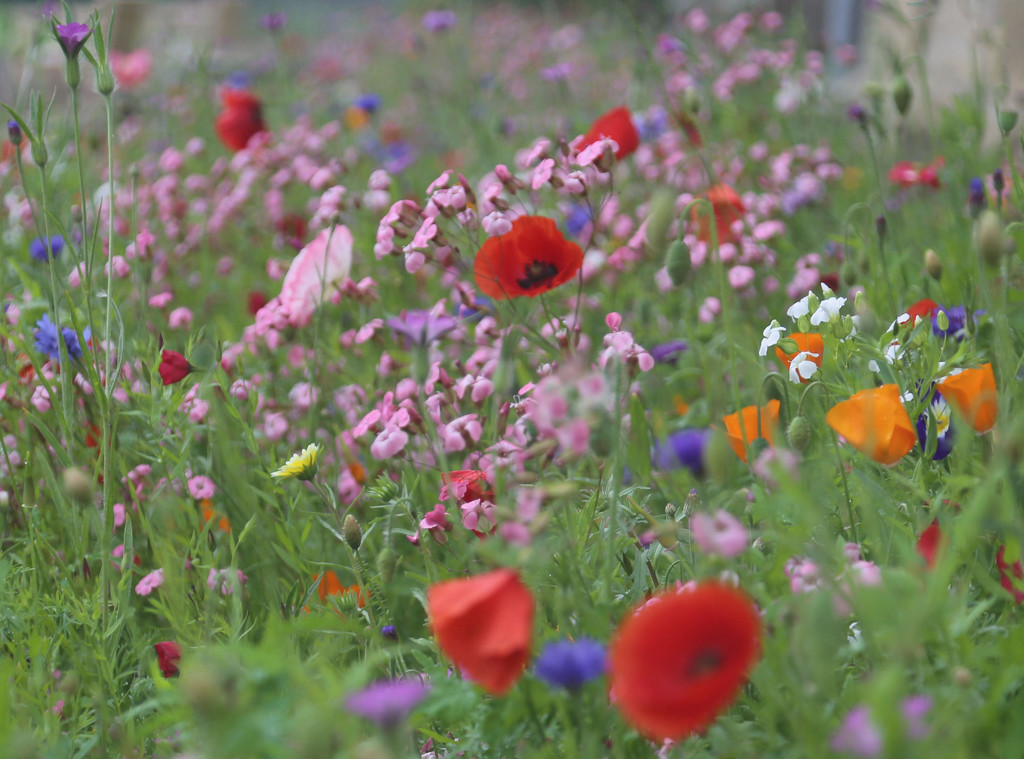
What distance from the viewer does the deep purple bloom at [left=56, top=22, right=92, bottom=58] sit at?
102cm

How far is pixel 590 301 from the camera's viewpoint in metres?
1.72

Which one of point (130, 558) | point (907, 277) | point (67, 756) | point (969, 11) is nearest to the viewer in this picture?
point (67, 756)

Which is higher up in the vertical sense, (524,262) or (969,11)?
(524,262)

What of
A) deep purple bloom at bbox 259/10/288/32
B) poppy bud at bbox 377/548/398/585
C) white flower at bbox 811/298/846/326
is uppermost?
deep purple bloom at bbox 259/10/288/32

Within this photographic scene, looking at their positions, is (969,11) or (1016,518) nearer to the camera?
(1016,518)

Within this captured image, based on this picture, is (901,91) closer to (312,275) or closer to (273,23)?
(312,275)

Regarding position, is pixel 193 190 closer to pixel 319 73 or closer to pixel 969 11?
pixel 969 11

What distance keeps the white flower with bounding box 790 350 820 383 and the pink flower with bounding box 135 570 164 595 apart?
28.8 inches

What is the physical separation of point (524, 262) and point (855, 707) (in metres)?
0.61

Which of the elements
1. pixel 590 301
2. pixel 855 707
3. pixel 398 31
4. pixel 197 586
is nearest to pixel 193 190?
pixel 590 301

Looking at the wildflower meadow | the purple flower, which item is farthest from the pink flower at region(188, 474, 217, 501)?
the purple flower

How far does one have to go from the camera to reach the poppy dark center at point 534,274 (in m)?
1.10

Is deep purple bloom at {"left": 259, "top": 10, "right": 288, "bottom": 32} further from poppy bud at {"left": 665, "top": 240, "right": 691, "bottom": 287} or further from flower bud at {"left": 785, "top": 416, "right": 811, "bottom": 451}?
A: flower bud at {"left": 785, "top": 416, "right": 811, "bottom": 451}

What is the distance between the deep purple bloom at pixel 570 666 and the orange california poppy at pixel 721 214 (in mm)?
981
